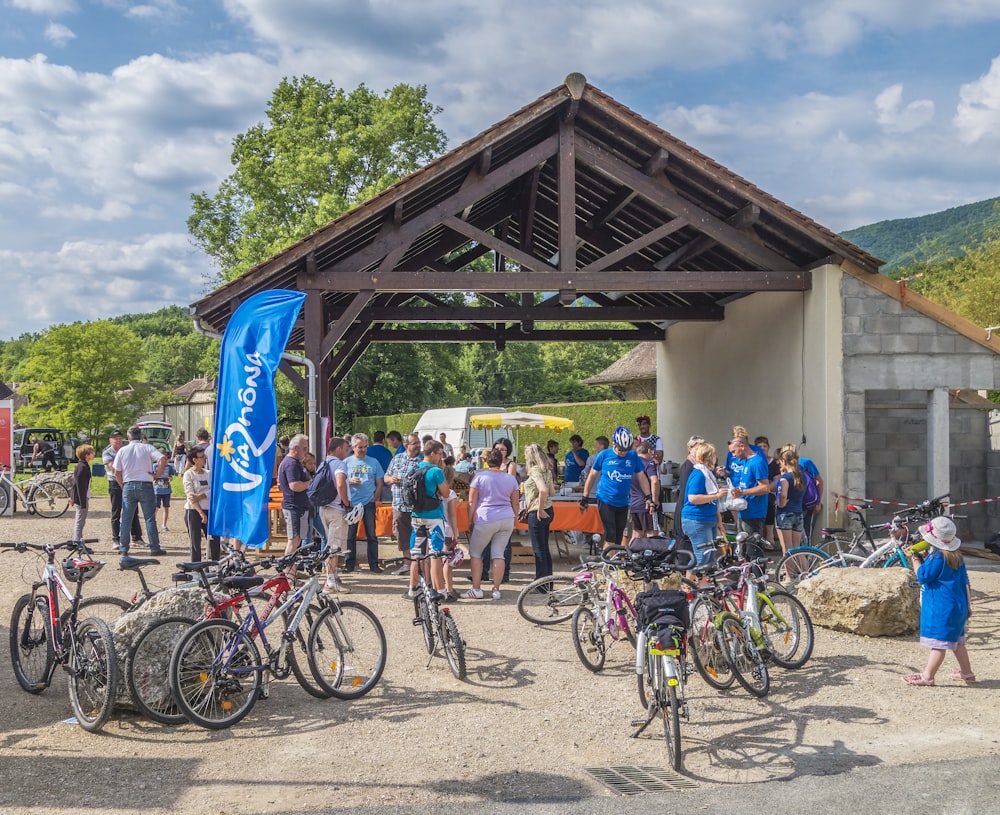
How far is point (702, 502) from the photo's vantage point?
29.4ft

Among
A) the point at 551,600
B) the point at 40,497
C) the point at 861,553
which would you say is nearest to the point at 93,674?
the point at 551,600

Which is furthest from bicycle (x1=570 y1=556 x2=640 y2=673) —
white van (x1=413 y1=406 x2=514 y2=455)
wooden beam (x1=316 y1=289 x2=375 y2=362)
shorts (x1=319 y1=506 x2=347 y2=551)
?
white van (x1=413 y1=406 x2=514 y2=455)

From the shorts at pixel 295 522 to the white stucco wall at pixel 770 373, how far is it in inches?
263

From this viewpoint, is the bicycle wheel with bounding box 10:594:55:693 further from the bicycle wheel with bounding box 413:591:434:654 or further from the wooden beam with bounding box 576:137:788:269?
the wooden beam with bounding box 576:137:788:269

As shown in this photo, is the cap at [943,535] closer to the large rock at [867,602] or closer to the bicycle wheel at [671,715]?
the large rock at [867,602]

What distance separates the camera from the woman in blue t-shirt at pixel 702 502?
29.4 ft

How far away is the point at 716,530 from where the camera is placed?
9.20 m

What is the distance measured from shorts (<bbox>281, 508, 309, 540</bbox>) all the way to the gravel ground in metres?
2.80

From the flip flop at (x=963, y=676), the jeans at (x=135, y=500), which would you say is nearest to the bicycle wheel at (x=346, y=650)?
the flip flop at (x=963, y=676)

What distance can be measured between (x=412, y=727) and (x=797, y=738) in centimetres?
226

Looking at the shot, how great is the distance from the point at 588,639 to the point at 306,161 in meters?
27.8

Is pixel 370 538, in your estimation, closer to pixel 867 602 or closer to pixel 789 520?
pixel 789 520

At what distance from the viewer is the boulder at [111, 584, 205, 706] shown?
19.0 ft

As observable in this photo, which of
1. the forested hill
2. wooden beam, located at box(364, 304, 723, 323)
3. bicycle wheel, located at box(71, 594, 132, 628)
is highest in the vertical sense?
the forested hill
